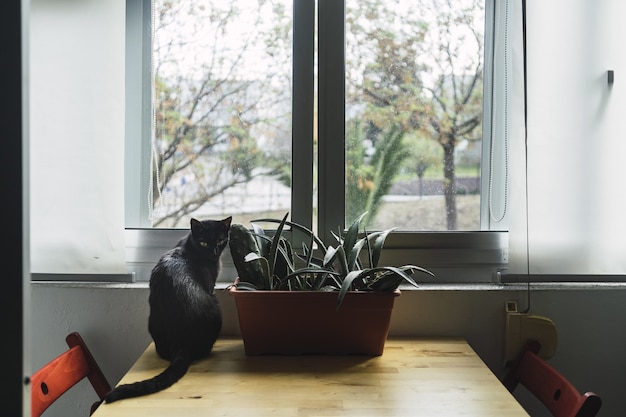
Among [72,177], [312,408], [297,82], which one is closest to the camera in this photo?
[312,408]

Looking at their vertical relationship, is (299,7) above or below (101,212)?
above

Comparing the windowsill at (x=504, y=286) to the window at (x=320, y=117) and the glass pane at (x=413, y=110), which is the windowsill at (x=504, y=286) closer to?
the window at (x=320, y=117)

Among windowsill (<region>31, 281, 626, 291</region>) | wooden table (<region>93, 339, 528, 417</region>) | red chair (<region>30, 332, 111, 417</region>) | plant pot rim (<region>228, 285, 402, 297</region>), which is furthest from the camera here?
windowsill (<region>31, 281, 626, 291</region>)

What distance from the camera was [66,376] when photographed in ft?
4.66

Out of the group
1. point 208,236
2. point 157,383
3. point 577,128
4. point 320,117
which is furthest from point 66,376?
point 577,128

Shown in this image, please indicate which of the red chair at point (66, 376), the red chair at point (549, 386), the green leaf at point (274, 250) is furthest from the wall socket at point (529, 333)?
the red chair at point (66, 376)

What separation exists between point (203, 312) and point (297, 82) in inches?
26.3

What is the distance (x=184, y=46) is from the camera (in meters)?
1.73

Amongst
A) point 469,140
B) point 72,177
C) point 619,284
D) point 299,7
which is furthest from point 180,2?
point 619,284

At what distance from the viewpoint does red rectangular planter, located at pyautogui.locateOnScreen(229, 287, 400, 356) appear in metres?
1.42

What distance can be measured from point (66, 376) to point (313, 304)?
1.87ft

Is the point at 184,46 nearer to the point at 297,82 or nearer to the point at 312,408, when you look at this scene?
the point at 297,82

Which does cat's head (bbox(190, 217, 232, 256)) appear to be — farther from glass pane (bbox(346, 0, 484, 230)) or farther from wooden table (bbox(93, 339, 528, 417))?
glass pane (bbox(346, 0, 484, 230))

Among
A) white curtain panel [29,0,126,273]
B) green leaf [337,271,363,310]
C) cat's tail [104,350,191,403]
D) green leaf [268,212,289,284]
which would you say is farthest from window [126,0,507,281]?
cat's tail [104,350,191,403]
